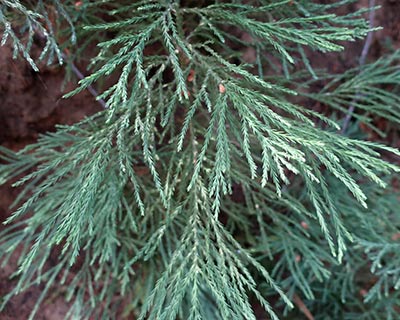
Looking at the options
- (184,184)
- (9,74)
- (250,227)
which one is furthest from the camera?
(250,227)

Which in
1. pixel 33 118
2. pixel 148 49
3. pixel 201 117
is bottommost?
pixel 201 117

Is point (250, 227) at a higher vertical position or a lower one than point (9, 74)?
lower

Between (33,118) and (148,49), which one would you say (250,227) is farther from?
(33,118)

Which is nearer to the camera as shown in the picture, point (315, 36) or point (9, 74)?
point (315, 36)

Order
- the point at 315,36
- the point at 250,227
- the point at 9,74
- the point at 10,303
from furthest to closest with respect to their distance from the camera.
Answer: the point at 250,227 → the point at 10,303 → the point at 9,74 → the point at 315,36

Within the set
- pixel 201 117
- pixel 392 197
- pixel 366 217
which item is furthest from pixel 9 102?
pixel 392 197

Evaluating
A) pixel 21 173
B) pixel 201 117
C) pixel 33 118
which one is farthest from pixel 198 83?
pixel 21 173
